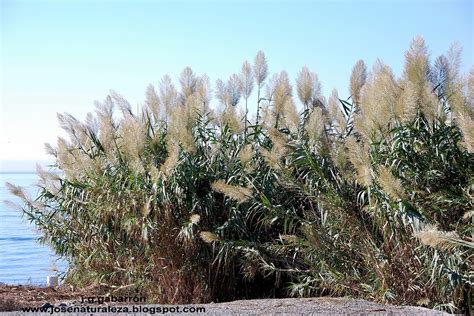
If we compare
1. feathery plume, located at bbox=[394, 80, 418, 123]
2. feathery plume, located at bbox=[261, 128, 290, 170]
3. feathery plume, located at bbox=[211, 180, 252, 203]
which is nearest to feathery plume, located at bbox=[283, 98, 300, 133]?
feathery plume, located at bbox=[261, 128, 290, 170]

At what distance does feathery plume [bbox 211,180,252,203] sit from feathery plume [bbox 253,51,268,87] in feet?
4.48

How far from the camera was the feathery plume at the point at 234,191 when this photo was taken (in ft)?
17.4

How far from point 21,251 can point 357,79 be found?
6.15 meters

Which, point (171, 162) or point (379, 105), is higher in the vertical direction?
point (379, 105)

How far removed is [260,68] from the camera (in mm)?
6395

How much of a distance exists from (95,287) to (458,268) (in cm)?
323

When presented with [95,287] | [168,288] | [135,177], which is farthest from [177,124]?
[95,287]

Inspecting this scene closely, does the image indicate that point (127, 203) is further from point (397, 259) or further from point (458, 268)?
point (458, 268)

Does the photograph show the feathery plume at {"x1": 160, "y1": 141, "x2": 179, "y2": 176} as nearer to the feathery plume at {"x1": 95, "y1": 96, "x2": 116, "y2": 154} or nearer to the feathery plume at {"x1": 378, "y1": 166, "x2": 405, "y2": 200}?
the feathery plume at {"x1": 95, "y1": 96, "x2": 116, "y2": 154}

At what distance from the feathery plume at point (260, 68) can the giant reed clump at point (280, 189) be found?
0.03ft

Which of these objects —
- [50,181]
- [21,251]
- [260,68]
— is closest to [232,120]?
[260,68]

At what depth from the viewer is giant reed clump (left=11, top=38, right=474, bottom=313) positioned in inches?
193

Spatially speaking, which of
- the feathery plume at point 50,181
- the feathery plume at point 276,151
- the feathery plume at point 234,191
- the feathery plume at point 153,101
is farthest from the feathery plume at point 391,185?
Result: the feathery plume at point 50,181

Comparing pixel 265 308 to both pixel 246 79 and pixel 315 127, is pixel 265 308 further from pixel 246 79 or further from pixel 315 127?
pixel 246 79
